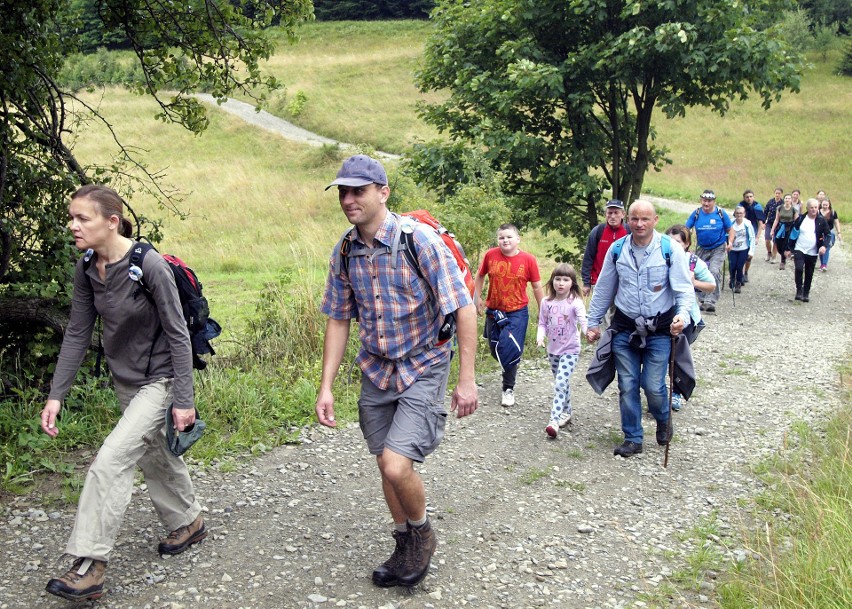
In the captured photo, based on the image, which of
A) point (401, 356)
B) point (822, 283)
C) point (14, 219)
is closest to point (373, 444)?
point (401, 356)

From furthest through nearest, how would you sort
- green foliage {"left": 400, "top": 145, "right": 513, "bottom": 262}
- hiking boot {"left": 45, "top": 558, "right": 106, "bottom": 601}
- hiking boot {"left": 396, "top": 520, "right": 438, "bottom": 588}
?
1. green foliage {"left": 400, "top": 145, "right": 513, "bottom": 262}
2. hiking boot {"left": 396, "top": 520, "right": 438, "bottom": 588}
3. hiking boot {"left": 45, "top": 558, "right": 106, "bottom": 601}

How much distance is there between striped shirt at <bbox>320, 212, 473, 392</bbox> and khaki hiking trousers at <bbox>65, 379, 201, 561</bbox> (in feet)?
3.75

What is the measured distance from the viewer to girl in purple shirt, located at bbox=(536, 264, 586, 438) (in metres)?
7.39

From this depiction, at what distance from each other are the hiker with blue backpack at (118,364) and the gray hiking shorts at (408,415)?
95 cm

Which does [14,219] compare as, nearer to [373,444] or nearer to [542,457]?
[373,444]

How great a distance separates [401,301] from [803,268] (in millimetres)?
13464

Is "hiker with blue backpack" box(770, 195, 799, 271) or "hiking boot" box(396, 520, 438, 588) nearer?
"hiking boot" box(396, 520, 438, 588)

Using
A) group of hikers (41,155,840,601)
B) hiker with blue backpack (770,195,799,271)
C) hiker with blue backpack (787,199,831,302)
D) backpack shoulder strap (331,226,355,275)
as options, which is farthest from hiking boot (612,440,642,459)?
hiker with blue backpack (770,195,799,271)

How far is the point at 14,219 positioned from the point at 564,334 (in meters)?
4.85

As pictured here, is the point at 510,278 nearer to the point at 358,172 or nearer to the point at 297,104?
the point at 297,104

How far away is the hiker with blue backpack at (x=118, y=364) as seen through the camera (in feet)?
13.3

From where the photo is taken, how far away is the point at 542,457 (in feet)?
22.0

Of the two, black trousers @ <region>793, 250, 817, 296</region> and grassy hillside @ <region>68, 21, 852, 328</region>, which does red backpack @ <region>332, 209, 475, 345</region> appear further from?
black trousers @ <region>793, 250, 817, 296</region>

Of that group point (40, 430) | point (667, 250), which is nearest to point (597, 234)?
point (667, 250)
